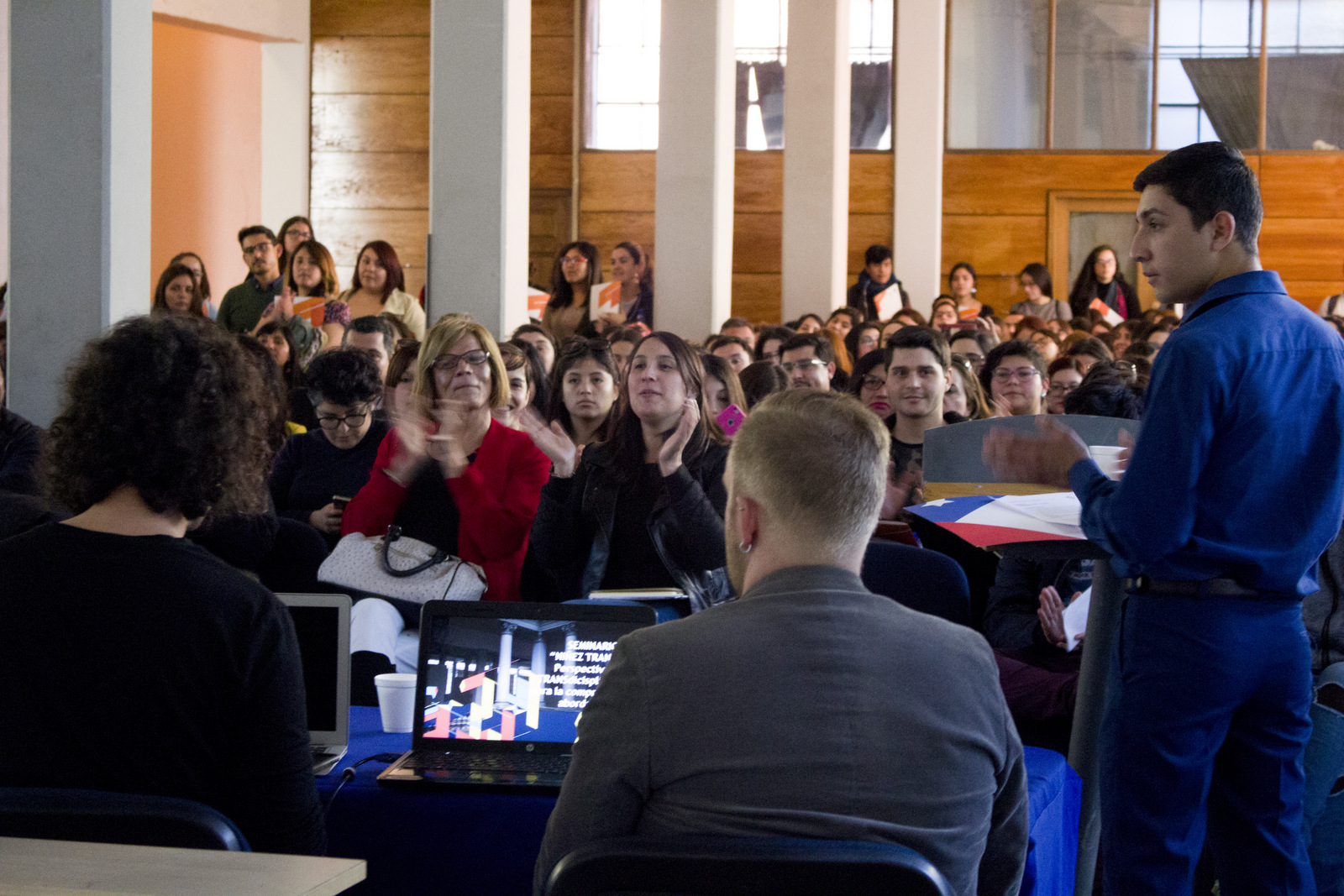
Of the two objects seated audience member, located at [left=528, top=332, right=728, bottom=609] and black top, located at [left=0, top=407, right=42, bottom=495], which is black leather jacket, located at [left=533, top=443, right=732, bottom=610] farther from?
black top, located at [left=0, top=407, right=42, bottom=495]

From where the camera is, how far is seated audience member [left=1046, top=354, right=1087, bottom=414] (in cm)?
553

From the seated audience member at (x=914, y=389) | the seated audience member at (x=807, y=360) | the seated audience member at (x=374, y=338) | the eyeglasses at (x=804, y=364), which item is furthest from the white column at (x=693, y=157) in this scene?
the seated audience member at (x=914, y=389)

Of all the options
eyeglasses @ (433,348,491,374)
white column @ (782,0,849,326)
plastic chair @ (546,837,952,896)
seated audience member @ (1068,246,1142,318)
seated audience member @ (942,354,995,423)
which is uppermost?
white column @ (782,0,849,326)

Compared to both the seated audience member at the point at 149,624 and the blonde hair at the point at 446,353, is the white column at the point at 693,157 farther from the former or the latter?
the seated audience member at the point at 149,624

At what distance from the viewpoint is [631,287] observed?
8.24 meters

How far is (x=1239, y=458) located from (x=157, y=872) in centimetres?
179

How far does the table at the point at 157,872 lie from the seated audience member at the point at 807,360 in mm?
4243

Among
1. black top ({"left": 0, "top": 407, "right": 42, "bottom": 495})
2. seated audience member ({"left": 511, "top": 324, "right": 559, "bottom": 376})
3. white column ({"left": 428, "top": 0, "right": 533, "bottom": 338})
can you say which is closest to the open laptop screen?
black top ({"left": 0, "top": 407, "right": 42, "bottom": 495})

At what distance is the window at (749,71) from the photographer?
13469 millimetres

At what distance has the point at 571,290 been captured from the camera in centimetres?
782

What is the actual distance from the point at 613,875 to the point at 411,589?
94.0 inches

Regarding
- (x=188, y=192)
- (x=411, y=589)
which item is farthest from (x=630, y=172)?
(x=411, y=589)

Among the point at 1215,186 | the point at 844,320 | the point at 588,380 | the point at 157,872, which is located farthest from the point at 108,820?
the point at 844,320

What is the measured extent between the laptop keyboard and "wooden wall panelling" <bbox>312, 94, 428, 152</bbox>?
459 inches
